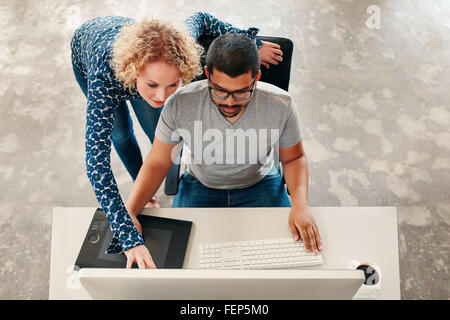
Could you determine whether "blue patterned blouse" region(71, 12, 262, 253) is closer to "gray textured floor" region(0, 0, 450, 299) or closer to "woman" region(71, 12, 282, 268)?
"woman" region(71, 12, 282, 268)

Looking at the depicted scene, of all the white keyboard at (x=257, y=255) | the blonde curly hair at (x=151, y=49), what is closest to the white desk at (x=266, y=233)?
the white keyboard at (x=257, y=255)

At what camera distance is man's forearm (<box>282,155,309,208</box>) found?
1.40 meters

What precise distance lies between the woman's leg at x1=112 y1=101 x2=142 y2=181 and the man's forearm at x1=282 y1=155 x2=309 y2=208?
857 millimetres

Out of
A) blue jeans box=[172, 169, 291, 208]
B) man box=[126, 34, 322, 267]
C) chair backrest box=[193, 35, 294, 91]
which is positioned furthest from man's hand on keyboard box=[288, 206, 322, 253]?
chair backrest box=[193, 35, 294, 91]

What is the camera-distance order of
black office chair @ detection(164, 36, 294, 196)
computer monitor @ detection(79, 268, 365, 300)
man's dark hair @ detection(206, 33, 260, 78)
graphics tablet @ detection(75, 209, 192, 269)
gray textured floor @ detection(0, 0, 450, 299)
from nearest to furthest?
computer monitor @ detection(79, 268, 365, 300), man's dark hair @ detection(206, 33, 260, 78), graphics tablet @ detection(75, 209, 192, 269), black office chair @ detection(164, 36, 294, 196), gray textured floor @ detection(0, 0, 450, 299)

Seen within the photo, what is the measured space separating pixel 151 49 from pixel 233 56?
29 centimetres

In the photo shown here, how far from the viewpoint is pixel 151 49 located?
1167 millimetres

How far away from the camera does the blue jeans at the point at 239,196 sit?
1553mm

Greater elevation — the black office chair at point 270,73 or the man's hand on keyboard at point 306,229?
the black office chair at point 270,73

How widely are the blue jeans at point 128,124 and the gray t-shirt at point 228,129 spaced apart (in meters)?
0.44

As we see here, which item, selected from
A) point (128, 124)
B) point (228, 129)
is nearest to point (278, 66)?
point (228, 129)

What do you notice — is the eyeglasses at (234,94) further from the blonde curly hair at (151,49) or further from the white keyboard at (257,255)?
the white keyboard at (257,255)

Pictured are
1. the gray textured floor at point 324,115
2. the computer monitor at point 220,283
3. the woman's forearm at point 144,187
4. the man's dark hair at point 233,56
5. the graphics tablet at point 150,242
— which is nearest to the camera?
the computer monitor at point 220,283
